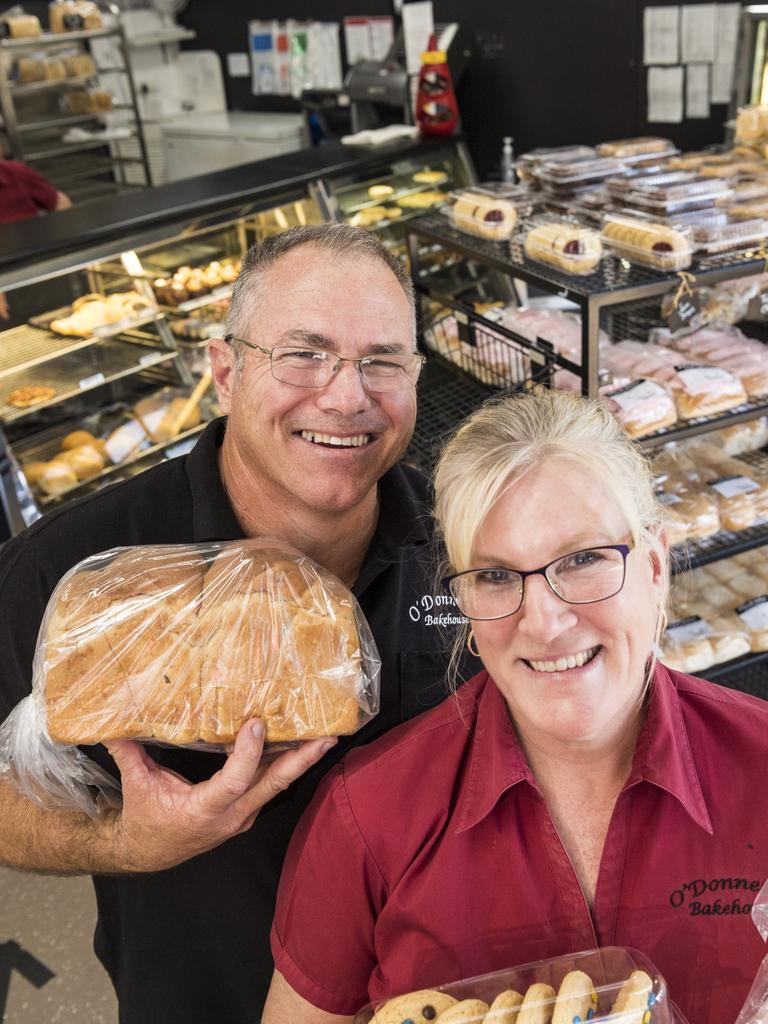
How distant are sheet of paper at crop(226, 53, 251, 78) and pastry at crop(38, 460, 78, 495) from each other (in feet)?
18.0

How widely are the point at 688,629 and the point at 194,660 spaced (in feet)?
7.09

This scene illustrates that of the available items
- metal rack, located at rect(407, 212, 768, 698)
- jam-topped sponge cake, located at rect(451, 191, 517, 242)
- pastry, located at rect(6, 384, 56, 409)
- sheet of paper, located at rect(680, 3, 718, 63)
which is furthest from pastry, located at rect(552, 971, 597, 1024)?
sheet of paper, located at rect(680, 3, 718, 63)

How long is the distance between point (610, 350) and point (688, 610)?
2.84 ft

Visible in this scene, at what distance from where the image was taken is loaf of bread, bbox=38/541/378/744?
44.7 inches

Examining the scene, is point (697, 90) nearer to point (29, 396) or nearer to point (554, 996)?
point (29, 396)

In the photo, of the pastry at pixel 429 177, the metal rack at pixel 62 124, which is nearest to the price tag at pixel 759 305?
the pastry at pixel 429 177

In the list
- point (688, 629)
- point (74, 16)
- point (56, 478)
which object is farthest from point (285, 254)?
point (74, 16)

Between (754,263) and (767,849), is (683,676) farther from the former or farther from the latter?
(754,263)

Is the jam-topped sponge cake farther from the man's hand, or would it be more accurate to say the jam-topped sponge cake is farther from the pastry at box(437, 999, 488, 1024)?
the pastry at box(437, 999, 488, 1024)

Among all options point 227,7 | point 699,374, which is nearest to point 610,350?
point 699,374

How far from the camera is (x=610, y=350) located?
288 centimetres

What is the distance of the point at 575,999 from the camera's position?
936mm

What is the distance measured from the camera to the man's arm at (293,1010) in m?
1.26

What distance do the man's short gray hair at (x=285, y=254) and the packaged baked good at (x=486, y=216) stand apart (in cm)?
133
